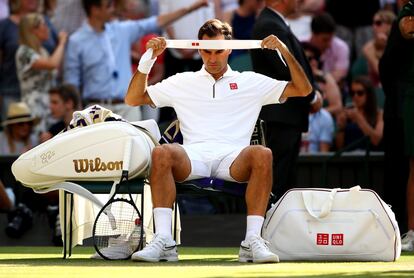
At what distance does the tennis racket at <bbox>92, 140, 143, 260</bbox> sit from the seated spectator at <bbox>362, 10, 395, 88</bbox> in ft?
19.2

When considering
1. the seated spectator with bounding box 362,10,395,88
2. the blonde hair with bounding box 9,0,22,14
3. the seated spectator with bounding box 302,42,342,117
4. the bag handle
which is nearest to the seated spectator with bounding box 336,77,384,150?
the seated spectator with bounding box 302,42,342,117

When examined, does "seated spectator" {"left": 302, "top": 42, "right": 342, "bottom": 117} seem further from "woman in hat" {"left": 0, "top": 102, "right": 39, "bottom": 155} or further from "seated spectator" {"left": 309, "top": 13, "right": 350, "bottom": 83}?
"woman in hat" {"left": 0, "top": 102, "right": 39, "bottom": 155}

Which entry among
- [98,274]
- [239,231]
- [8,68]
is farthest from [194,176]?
[8,68]

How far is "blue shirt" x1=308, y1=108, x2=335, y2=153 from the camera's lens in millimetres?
13578

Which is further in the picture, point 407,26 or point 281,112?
point 281,112

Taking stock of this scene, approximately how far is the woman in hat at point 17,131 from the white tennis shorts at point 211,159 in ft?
16.4

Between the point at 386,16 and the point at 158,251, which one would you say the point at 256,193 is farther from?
the point at 386,16

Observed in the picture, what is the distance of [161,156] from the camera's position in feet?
27.7

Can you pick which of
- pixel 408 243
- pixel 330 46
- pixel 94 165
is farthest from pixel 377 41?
pixel 94 165

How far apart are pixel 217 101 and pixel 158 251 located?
126 cm

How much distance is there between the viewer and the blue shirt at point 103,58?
14016mm

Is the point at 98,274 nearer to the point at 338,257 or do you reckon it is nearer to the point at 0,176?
the point at 338,257

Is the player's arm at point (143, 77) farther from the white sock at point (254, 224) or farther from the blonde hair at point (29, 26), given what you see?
the blonde hair at point (29, 26)

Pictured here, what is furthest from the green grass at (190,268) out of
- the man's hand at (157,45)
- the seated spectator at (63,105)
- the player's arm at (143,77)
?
the seated spectator at (63,105)
